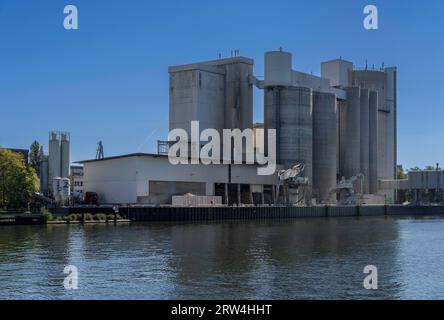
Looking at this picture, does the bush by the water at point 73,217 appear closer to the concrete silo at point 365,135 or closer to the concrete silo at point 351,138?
the concrete silo at point 351,138

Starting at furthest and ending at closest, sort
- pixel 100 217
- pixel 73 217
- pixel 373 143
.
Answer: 1. pixel 373 143
2. pixel 100 217
3. pixel 73 217

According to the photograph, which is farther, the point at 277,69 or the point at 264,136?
the point at 264,136

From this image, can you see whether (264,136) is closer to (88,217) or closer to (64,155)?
(64,155)

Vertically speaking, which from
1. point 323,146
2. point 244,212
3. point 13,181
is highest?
point 323,146

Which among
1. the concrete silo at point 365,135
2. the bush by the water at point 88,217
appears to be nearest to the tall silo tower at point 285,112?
the concrete silo at point 365,135

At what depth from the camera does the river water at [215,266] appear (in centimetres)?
3014

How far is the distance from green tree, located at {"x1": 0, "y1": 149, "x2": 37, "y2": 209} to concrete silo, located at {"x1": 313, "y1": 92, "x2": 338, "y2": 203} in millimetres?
61718

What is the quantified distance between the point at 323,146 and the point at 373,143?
24.2 meters

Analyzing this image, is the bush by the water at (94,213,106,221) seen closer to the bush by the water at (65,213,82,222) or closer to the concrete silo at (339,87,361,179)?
the bush by the water at (65,213,82,222)

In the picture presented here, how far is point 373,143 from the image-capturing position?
506 ft

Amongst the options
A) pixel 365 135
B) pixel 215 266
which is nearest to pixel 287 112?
pixel 365 135

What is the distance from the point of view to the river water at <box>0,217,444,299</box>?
1187 inches

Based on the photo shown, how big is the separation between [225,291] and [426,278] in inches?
473
